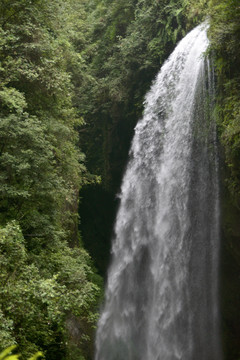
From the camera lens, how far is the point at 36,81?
323 inches

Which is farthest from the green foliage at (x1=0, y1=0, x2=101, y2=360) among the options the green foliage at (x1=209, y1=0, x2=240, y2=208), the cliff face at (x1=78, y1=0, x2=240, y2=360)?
the cliff face at (x1=78, y1=0, x2=240, y2=360)

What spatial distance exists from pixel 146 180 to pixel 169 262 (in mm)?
3100

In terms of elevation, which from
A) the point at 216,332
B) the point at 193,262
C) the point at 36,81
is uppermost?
the point at 36,81

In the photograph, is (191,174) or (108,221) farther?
(108,221)

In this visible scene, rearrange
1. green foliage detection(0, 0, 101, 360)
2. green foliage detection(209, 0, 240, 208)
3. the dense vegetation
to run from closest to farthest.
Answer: green foliage detection(0, 0, 101, 360), the dense vegetation, green foliage detection(209, 0, 240, 208)

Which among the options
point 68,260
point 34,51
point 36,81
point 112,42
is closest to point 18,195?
point 68,260

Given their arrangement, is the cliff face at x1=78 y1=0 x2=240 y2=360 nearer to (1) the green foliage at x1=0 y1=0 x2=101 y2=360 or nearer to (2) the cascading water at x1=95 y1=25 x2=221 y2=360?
(2) the cascading water at x1=95 y1=25 x2=221 y2=360

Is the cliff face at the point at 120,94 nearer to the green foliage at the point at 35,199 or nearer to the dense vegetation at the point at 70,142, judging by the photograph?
the dense vegetation at the point at 70,142

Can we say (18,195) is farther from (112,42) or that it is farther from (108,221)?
(112,42)

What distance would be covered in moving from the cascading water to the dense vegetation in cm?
62

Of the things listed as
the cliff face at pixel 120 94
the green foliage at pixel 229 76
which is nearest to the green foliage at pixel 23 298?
the green foliage at pixel 229 76

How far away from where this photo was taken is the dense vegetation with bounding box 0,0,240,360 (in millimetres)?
5215

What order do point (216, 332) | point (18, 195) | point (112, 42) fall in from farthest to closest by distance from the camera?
point (112, 42) < point (216, 332) < point (18, 195)

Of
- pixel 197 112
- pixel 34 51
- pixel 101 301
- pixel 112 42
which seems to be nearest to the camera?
pixel 34 51
